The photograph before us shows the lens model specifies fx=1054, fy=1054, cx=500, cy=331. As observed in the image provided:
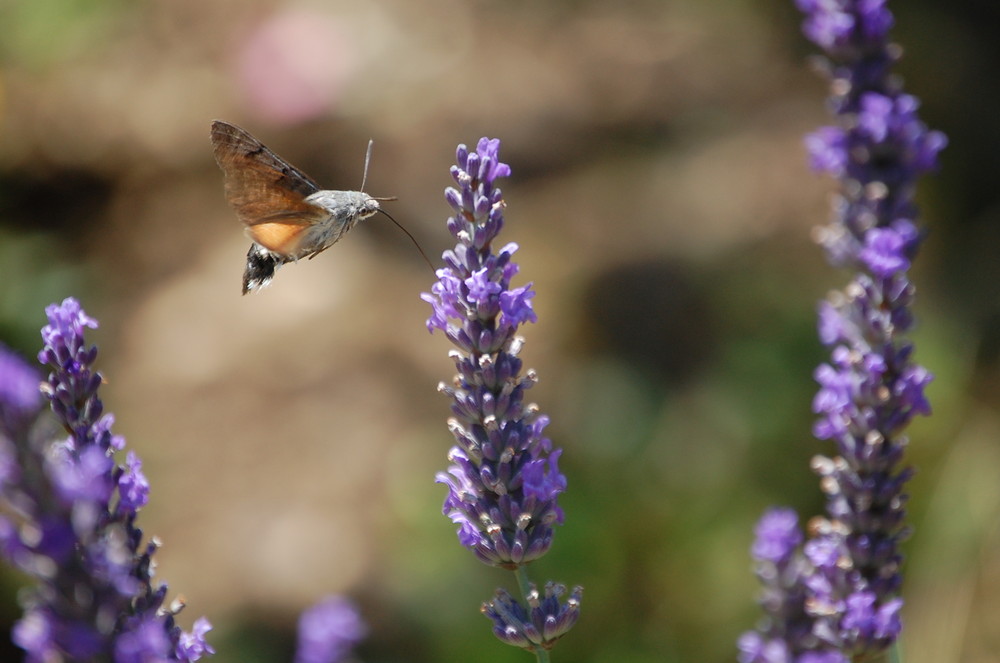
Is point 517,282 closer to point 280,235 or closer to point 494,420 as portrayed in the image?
point 280,235

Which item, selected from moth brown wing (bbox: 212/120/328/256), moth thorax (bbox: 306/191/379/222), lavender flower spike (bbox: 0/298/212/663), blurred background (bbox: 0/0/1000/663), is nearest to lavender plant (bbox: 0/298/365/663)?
lavender flower spike (bbox: 0/298/212/663)

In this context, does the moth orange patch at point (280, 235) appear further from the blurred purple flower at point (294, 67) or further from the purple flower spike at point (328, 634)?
the blurred purple flower at point (294, 67)

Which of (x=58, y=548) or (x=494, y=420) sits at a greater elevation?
(x=494, y=420)

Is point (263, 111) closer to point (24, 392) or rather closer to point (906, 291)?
point (906, 291)

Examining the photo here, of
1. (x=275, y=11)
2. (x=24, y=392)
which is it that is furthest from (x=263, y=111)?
(x=24, y=392)

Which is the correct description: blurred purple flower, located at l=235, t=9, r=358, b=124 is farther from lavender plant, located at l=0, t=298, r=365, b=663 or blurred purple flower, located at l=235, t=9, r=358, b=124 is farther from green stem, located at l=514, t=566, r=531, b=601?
lavender plant, located at l=0, t=298, r=365, b=663

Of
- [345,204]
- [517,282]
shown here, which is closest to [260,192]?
[345,204]
